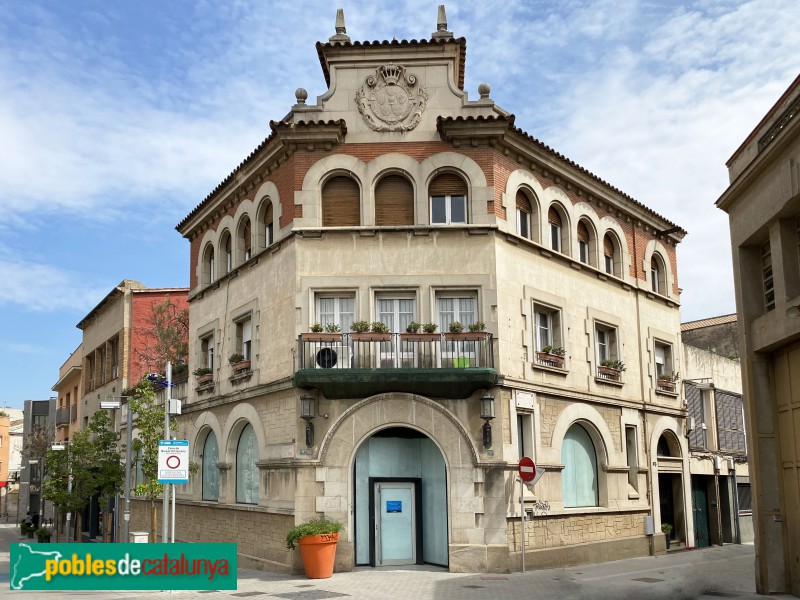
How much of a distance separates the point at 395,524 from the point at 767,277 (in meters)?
10.3

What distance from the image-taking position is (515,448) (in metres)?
20.9

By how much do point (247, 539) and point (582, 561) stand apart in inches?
352

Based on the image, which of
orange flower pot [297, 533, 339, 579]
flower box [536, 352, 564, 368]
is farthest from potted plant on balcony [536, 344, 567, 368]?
orange flower pot [297, 533, 339, 579]

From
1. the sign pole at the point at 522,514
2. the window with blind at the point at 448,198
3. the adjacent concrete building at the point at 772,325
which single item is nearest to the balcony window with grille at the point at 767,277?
the adjacent concrete building at the point at 772,325

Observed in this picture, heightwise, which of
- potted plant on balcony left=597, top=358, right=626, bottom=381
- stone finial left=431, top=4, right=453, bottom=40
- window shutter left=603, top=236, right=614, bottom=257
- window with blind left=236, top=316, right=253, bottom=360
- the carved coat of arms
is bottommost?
potted plant on balcony left=597, top=358, right=626, bottom=381

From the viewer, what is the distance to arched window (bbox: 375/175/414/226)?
21.8 meters

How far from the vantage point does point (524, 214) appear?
23.3 m

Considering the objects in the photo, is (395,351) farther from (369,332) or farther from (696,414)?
(696,414)

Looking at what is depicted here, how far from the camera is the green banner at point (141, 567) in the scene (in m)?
14.9

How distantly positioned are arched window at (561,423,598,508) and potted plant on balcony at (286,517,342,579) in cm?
691

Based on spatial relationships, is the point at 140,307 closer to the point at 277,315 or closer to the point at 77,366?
the point at 77,366

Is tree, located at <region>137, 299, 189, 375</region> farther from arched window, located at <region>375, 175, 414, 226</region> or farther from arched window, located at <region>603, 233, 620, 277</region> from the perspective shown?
arched window, located at <region>603, 233, 620, 277</region>

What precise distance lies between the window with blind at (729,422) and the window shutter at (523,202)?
12.4 m

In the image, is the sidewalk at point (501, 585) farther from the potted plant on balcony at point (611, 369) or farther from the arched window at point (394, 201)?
the arched window at point (394, 201)
